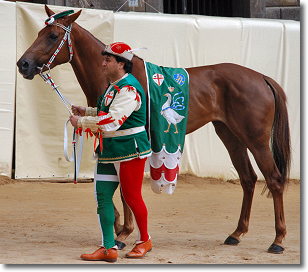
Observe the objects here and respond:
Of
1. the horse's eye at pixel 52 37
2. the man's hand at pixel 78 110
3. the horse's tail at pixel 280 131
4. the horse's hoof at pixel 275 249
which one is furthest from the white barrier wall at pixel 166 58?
the man's hand at pixel 78 110

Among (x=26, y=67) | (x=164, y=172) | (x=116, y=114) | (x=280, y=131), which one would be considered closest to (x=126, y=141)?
(x=116, y=114)

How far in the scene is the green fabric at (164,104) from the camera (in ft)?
11.2

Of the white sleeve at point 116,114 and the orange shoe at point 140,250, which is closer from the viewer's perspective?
the white sleeve at point 116,114

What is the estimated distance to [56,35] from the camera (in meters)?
3.32

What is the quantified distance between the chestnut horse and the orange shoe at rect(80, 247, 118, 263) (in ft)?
1.96

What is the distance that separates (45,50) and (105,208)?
4.75ft

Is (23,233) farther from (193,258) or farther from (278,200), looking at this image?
(278,200)

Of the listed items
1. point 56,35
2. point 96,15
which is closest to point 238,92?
point 56,35

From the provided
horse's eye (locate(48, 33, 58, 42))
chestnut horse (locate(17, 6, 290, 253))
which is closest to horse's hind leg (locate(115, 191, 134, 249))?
chestnut horse (locate(17, 6, 290, 253))

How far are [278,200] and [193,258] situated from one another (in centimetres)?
103

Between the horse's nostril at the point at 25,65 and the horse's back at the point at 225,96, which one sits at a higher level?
the horse's nostril at the point at 25,65

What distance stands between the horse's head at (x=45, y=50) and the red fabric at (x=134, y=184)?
1178 millimetres

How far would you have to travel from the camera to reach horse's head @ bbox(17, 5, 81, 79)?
327 cm

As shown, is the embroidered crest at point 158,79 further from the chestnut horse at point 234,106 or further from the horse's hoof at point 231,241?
the horse's hoof at point 231,241
